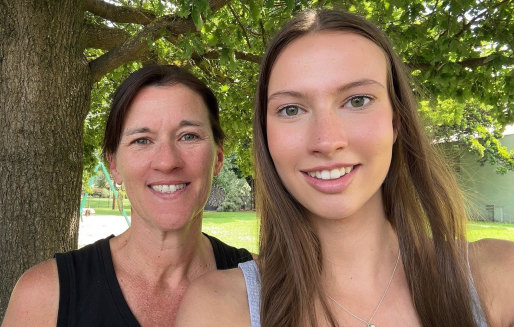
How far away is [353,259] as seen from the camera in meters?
1.77

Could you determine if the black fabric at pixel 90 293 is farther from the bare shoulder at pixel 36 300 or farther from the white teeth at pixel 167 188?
the white teeth at pixel 167 188

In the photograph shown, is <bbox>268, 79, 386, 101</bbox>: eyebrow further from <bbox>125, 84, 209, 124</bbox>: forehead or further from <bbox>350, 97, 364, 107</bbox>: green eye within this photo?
<bbox>125, 84, 209, 124</bbox>: forehead

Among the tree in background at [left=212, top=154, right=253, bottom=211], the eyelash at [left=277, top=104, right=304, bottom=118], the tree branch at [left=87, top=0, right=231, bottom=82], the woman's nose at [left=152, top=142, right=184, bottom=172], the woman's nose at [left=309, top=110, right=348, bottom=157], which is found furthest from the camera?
the tree in background at [left=212, top=154, right=253, bottom=211]

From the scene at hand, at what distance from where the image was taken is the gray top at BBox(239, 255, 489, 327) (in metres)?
1.65

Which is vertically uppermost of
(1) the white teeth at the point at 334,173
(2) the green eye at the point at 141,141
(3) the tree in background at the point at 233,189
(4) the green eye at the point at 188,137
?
(4) the green eye at the point at 188,137

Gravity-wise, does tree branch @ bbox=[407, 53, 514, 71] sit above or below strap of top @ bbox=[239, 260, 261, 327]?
above

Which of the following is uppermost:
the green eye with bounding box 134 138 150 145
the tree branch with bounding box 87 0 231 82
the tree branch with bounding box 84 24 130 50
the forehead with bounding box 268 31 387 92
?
the tree branch with bounding box 84 24 130 50

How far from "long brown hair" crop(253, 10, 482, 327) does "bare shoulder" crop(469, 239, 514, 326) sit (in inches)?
1.9

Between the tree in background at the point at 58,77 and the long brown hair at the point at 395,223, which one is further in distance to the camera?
the tree in background at the point at 58,77

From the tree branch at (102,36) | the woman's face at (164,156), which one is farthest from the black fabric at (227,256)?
the tree branch at (102,36)

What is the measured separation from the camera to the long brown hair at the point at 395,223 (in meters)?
1.67

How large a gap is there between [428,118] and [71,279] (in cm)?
173

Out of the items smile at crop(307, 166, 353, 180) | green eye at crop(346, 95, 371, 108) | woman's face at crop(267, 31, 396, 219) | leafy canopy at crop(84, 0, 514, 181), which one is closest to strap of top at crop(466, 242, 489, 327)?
woman's face at crop(267, 31, 396, 219)

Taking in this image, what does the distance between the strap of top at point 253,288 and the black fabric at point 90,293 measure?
69 centimetres
